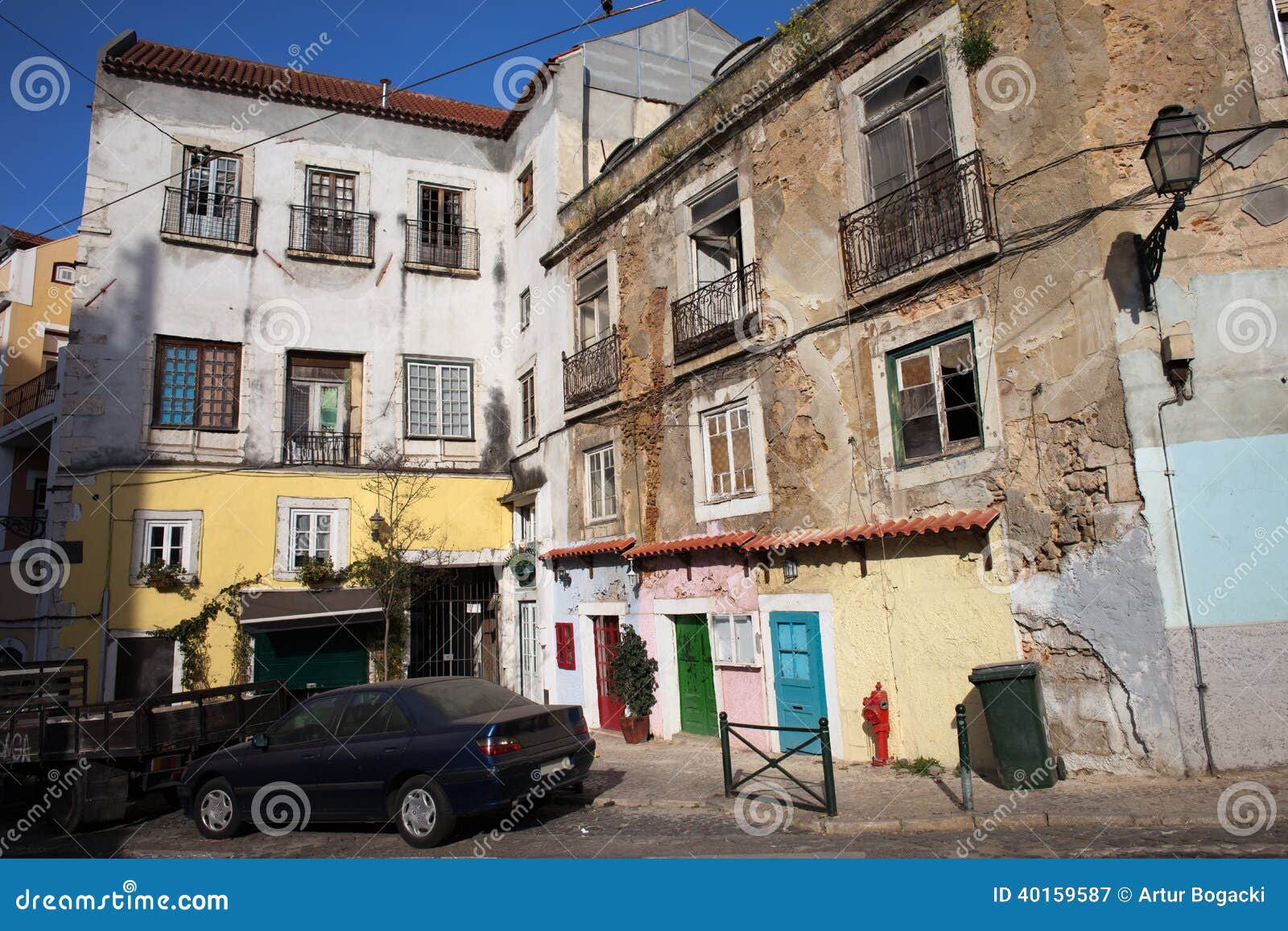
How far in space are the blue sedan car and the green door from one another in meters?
4.31

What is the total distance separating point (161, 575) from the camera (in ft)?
51.3

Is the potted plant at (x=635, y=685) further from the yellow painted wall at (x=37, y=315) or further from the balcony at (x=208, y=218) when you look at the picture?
the yellow painted wall at (x=37, y=315)

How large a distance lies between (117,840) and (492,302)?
13.6 metres

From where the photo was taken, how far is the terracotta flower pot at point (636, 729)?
1307 cm

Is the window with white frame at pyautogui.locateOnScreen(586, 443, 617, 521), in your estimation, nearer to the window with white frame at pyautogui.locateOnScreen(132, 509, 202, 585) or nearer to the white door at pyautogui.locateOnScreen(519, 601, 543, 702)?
the white door at pyautogui.locateOnScreen(519, 601, 543, 702)

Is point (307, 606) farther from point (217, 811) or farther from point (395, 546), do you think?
point (217, 811)

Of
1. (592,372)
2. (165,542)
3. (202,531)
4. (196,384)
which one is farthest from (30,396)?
(592,372)

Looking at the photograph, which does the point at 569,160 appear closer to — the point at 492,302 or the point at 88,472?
the point at 492,302

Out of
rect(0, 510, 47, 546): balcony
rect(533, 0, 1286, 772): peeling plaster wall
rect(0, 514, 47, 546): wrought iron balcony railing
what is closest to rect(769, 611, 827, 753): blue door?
rect(533, 0, 1286, 772): peeling plaster wall

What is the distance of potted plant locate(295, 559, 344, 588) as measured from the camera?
16.7 meters

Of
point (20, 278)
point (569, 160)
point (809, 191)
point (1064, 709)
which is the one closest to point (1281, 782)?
point (1064, 709)

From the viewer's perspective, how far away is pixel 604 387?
15242 millimetres

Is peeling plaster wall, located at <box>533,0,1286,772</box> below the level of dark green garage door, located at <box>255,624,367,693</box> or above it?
above

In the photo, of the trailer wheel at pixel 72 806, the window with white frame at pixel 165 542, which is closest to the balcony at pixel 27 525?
the window with white frame at pixel 165 542
